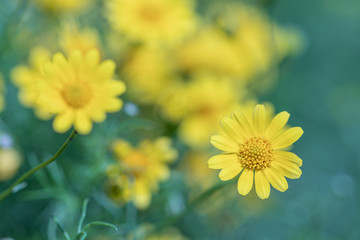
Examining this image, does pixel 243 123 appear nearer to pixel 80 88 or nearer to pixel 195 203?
pixel 195 203

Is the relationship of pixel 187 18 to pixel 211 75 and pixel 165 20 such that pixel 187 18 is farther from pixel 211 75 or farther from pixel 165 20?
pixel 211 75

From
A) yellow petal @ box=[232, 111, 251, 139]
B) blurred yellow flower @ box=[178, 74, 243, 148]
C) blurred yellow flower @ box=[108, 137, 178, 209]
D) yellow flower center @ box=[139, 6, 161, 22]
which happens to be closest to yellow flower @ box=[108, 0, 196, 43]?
yellow flower center @ box=[139, 6, 161, 22]

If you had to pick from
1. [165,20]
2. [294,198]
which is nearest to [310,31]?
[294,198]

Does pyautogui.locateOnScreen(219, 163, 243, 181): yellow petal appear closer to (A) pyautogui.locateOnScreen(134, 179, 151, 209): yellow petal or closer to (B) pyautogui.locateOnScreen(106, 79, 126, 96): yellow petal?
(B) pyautogui.locateOnScreen(106, 79, 126, 96): yellow petal

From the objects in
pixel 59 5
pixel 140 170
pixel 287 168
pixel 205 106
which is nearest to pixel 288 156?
pixel 287 168

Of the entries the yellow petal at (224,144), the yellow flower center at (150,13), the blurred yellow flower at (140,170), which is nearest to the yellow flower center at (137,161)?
the blurred yellow flower at (140,170)

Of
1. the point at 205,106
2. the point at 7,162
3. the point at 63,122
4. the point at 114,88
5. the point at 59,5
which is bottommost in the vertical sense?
the point at 7,162
